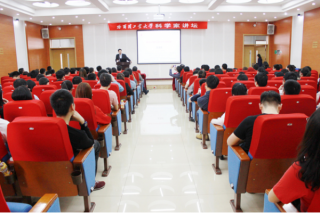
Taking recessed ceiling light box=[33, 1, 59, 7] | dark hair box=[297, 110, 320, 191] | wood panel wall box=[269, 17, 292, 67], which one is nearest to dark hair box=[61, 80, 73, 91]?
dark hair box=[297, 110, 320, 191]

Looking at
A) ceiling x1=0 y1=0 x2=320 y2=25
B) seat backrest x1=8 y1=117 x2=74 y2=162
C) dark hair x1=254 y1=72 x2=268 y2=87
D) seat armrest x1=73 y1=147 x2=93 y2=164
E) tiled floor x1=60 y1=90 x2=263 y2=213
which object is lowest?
tiled floor x1=60 y1=90 x2=263 y2=213

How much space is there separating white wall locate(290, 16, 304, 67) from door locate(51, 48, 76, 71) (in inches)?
466

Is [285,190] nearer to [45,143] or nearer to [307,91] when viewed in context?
[45,143]

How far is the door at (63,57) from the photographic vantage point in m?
13.9

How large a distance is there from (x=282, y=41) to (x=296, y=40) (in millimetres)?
1174

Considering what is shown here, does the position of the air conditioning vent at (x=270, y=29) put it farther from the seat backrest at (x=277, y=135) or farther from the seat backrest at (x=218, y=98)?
the seat backrest at (x=277, y=135)

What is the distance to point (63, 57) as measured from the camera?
45.8 ft

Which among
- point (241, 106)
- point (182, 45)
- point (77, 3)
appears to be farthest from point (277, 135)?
point (182, 45)

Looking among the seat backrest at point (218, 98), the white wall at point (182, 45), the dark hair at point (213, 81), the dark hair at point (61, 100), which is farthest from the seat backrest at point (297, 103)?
the white wall at point (182, 45)

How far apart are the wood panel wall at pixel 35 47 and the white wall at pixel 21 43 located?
0.62ft

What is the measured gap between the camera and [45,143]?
70.2 inches

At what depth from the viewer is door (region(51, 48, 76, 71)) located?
45.6 feet

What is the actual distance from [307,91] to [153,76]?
10633 mm

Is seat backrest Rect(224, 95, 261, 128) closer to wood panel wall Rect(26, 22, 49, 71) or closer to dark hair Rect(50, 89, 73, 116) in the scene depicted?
dark hair Rect(50, 89, 73, 116)
